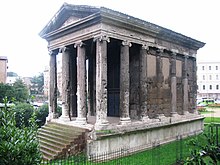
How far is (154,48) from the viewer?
14234 mm

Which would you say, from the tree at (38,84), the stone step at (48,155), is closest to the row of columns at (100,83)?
the stone step at (48,155)

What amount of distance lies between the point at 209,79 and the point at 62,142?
64344 mm

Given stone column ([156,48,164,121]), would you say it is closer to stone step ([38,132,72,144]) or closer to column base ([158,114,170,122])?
column base ([158,114,170,122])

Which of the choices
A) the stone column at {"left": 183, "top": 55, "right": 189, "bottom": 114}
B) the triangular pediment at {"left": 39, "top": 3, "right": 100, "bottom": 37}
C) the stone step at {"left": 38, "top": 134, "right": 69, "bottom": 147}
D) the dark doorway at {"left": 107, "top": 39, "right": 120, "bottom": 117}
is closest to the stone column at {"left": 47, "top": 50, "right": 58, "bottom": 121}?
the triangular pediment at {"left": 39, "top": 3, "right": 100, "bottom": 37}

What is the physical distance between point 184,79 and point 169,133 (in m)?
4.43

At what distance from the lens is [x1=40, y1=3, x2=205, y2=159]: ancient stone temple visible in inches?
436

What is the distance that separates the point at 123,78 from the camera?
12047 millimetres

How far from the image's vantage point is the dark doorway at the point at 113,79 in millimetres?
15227

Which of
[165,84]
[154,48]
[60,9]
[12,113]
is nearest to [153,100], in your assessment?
[165,84]

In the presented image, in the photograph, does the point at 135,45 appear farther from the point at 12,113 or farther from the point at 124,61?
the point at 12,113

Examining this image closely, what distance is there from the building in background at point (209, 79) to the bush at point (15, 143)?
67505 mm

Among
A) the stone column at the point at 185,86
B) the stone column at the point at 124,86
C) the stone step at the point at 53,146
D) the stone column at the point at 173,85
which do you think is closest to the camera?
the stone step at the point at 53,146

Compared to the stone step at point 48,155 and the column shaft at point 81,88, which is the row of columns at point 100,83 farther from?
the stone step at point 48,155

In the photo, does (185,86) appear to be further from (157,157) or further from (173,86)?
(157,157)
